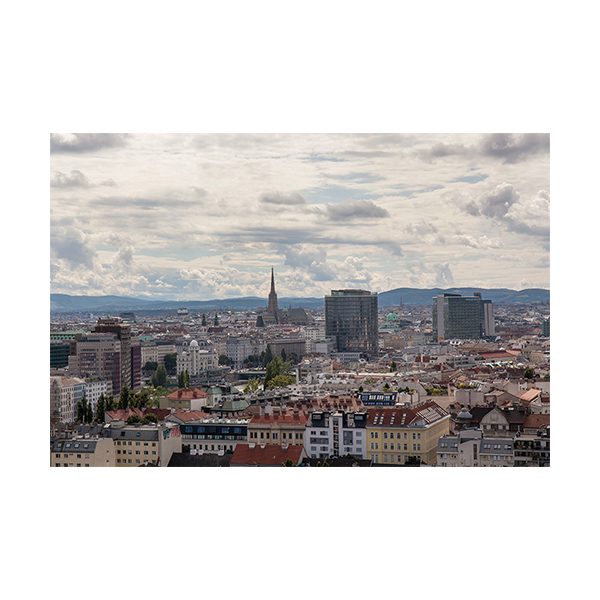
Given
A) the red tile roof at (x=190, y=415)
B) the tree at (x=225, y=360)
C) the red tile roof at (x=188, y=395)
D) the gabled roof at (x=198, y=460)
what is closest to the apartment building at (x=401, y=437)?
the gabled roof at (x=198, y=460)

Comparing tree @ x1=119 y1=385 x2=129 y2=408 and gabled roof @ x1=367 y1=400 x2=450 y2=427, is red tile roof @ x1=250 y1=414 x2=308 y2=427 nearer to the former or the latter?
gabled roof @ x1=367 y1=400 x2=450 y2=427

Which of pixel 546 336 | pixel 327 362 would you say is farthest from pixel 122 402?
pixel 327 362

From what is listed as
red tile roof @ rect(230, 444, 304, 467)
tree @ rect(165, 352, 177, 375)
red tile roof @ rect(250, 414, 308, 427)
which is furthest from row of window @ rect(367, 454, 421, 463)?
tree @ rect(165, 352, 177, 375)

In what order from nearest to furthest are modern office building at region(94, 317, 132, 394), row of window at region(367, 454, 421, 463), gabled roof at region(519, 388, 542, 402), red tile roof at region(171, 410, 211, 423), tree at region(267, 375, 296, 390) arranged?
row of window at region(367, 454, 421, 463)
red tile roof at region(171, 410, 211, 423)
gabled roof at region(519, 388, 542, 402)
tree at region(267, 375, 296, 390)
modern office building at region(94, 317, 132, 394)

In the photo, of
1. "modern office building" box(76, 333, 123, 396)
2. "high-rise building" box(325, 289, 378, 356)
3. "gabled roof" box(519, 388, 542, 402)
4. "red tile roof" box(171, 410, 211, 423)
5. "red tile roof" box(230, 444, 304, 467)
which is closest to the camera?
"red tile roof" box(230, 444, 304, 467)
